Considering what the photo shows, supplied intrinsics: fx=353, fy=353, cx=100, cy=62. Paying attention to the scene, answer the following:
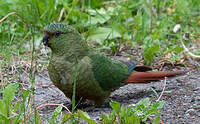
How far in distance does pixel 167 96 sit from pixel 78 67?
99cm

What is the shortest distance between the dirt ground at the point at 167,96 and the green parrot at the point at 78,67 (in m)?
0.22

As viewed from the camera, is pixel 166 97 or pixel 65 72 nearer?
pixel 65 72

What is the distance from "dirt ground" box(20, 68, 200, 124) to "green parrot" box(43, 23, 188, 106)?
0.71ft

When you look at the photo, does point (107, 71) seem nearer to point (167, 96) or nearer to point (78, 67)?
point (78, 67)

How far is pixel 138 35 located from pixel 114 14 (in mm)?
487

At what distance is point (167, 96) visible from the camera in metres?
3.59

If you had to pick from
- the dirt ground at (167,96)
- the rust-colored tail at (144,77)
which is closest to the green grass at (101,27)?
the dirt ground at (167,96)

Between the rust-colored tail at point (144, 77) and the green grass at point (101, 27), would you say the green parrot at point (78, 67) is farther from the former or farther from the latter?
the green grass at point (101, 27)

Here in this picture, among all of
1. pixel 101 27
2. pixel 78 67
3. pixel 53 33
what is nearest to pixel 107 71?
pixel 78 67

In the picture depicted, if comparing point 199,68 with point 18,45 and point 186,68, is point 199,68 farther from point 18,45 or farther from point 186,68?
point 18,45

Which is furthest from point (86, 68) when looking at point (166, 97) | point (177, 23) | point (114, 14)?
point (177, 23)

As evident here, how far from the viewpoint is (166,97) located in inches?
140

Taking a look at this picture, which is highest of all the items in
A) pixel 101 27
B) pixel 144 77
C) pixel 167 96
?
pixel 101 27

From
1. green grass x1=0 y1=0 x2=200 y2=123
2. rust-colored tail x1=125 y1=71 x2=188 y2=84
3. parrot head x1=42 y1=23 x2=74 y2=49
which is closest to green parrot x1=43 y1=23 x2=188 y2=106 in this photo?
parrot head x1=42 y1=23 x2=74 y2=49
